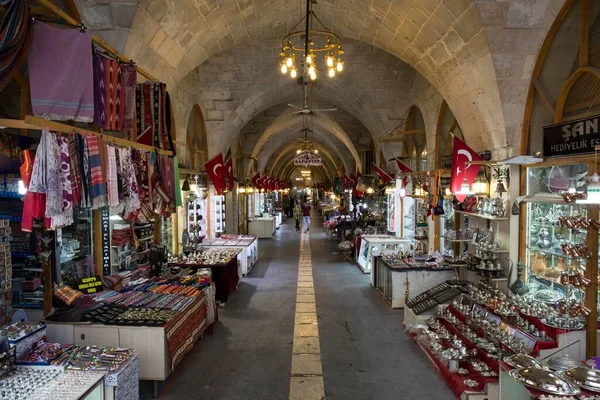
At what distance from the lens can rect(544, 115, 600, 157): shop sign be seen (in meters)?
4.25

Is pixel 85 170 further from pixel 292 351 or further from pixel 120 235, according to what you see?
pixel 292 351

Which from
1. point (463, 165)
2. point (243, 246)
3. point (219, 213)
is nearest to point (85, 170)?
point (463, 165)

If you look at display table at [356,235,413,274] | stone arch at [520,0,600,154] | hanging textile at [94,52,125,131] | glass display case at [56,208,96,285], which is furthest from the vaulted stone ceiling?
display table at [356,235,413,274]

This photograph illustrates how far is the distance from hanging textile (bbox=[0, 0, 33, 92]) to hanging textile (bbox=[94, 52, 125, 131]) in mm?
830

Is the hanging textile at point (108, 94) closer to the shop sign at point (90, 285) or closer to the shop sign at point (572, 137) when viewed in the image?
the shop sign at point (90, 285)

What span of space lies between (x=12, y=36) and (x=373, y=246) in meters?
8.64

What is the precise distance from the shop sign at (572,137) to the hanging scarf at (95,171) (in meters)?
4.94

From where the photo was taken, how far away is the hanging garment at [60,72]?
3318 millimetres

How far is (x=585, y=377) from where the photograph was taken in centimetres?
334

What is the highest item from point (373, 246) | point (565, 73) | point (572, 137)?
point (565, 73)

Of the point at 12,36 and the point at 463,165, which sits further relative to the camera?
the point at 463,165

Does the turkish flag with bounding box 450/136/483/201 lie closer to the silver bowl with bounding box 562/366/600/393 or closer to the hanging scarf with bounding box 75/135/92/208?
the silver bowl with bounding box 562/366/600/393

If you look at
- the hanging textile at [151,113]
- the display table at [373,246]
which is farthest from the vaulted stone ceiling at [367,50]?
the display table at [373,246]

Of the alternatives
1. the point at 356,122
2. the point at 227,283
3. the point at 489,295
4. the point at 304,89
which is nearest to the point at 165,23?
the point at 227,283
